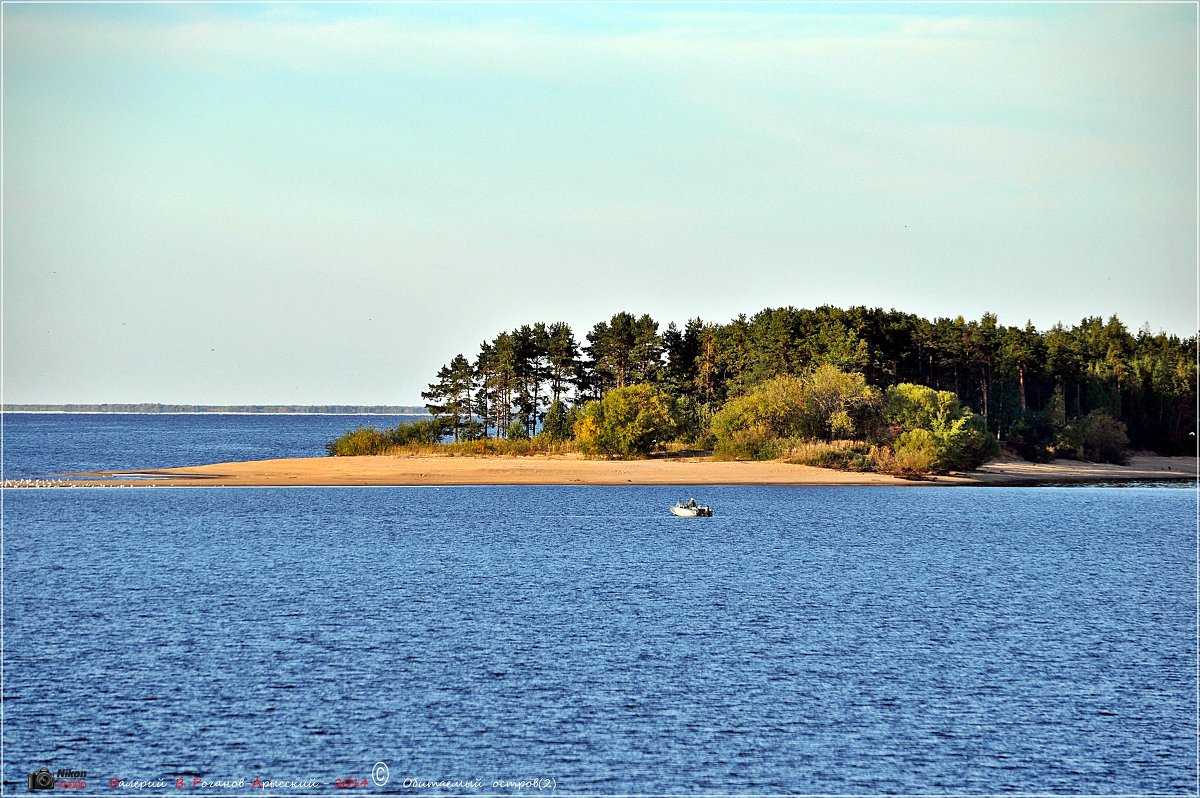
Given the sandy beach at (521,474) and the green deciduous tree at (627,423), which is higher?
the green deciduous tree at (627,423)

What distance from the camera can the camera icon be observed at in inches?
950

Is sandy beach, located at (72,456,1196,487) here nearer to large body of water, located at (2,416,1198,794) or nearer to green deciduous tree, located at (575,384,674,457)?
green deciduous tree, located at (575,384,674,457)

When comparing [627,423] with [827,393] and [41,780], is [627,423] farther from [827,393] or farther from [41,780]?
[41,780]

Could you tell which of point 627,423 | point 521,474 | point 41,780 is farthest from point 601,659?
point 627,423

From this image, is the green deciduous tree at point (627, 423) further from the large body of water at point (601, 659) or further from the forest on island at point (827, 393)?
the large body of water at point (601, 659)

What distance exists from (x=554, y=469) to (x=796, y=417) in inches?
1032

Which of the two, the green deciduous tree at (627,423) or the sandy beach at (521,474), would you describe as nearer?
the sandy beach at (521,474)

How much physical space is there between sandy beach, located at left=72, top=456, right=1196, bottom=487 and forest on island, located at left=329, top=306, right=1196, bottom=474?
3.30 metres

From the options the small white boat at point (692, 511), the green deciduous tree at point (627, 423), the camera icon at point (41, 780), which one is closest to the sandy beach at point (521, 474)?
the green deciduous tree at point (627, 423)

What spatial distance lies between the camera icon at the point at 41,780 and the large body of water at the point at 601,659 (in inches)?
22.8

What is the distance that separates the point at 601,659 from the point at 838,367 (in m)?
87.6

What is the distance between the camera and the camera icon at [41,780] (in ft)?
79.2

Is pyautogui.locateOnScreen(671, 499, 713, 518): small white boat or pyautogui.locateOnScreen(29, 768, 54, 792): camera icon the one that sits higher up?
pyautogui.locateOnScreen(671, 499, 713, 518): small white boat

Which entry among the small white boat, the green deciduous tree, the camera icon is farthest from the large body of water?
the green deciduous tree
